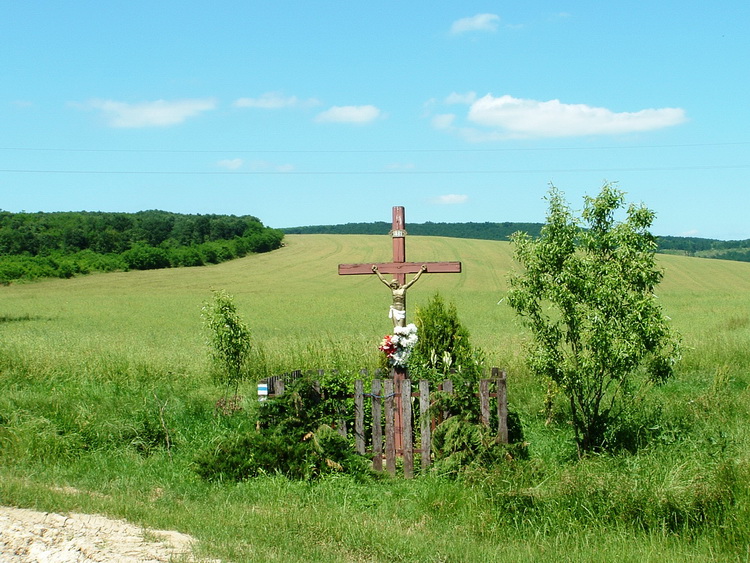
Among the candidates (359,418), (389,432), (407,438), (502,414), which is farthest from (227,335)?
(502,414)

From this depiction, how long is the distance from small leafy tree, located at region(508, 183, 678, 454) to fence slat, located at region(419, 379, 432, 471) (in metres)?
1.35

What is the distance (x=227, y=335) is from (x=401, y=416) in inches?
195

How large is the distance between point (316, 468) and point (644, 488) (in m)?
3.45

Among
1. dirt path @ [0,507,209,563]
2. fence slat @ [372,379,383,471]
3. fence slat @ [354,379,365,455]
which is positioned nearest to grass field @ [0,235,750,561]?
dirt path @ [0,507,209,563]

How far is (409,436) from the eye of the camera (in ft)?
26.7

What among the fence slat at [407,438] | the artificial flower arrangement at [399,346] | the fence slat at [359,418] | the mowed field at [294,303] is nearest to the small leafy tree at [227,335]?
the mowed field at [294,303]

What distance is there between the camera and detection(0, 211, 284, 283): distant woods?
57.2 metres

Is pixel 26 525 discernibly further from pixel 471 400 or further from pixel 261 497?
pixel 471 400

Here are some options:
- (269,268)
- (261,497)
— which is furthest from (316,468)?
(269,268)

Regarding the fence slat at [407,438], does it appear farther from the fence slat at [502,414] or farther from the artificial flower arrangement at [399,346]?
the fence slat at [502,414]

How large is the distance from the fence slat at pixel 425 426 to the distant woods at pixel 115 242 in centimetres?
5134

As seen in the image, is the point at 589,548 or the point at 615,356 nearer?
the point at 589,548

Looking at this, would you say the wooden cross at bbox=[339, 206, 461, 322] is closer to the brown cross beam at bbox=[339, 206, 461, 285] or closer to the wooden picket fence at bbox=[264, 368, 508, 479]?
the brown cross beam at bbox=[339, 206, 461, 285]

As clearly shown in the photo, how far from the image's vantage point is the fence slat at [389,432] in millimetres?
8188
